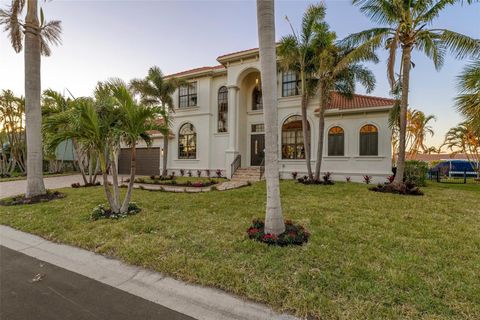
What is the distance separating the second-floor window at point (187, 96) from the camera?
59.4 ft

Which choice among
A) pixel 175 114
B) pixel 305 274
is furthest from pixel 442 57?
pixel 175 114

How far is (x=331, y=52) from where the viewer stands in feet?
36.7

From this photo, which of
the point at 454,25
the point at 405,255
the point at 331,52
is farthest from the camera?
the point at 331,52

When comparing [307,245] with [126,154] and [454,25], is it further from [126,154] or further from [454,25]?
[126,154]

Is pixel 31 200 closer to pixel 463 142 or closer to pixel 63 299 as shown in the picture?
pixel 63 299

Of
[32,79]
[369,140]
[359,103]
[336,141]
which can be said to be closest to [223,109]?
[336,141]

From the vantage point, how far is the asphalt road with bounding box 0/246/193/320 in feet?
8.53

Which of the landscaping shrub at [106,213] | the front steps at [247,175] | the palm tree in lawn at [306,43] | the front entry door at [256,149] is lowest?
the landscaping shrub at [106,213]

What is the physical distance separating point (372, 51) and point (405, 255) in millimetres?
8863

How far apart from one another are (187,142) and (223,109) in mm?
3994

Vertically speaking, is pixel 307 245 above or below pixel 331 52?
below

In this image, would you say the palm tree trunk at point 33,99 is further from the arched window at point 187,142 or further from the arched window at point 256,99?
the arched window at point 256,99

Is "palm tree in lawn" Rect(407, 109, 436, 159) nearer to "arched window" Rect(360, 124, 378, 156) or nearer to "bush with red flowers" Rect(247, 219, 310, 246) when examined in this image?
"arched window" Rect(360, 124, 378, 156)

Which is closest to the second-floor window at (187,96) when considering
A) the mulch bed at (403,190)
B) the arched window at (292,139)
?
the arched window at (292,139)
